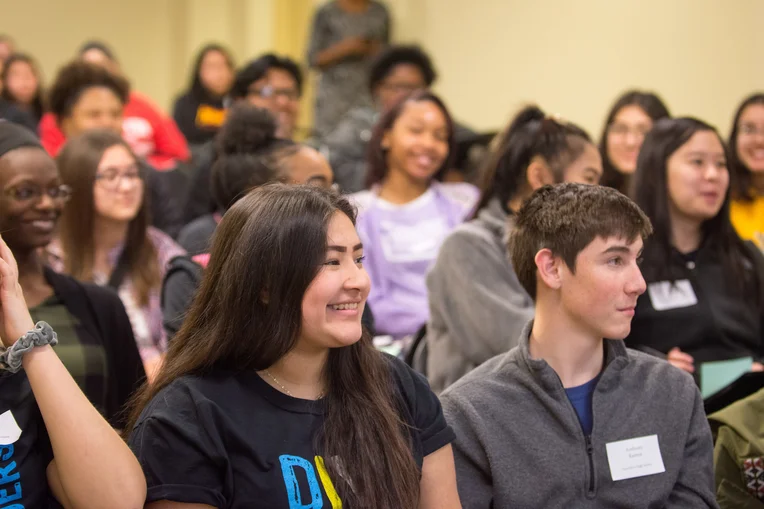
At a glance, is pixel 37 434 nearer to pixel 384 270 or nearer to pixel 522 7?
pixel 384 270

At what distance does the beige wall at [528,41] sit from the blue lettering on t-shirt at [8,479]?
7.09ft

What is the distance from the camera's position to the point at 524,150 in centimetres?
303

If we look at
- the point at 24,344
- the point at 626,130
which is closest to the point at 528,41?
the point at 626,130

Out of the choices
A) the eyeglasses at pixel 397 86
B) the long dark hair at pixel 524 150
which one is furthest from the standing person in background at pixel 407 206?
the eyeglasses at pixel 397 86

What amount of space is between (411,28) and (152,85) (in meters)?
3.61

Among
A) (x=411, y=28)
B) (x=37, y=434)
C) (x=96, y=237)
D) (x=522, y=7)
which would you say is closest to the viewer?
(x=37, y=434)

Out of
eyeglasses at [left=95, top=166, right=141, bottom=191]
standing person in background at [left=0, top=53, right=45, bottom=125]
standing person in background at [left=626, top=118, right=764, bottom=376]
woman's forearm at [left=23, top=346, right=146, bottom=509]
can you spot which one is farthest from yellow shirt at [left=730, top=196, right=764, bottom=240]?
standing person in background at [left=0, top=53, right=45, bottom=125]

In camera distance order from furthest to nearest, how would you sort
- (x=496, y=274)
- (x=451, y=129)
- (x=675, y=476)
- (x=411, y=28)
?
1. (x=411, y=28)
2. (x=451, y=129)
3. (x=496, y=274)
4. (x=675, y=476)

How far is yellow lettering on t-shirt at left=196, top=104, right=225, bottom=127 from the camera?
20.4ft

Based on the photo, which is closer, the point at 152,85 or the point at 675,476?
the point at 675,476

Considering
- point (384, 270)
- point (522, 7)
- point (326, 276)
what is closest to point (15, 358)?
→ point (326, 276)

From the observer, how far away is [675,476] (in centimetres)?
214

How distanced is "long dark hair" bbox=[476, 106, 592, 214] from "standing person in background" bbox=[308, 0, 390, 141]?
3024 mm

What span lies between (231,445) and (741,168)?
3104 mm
